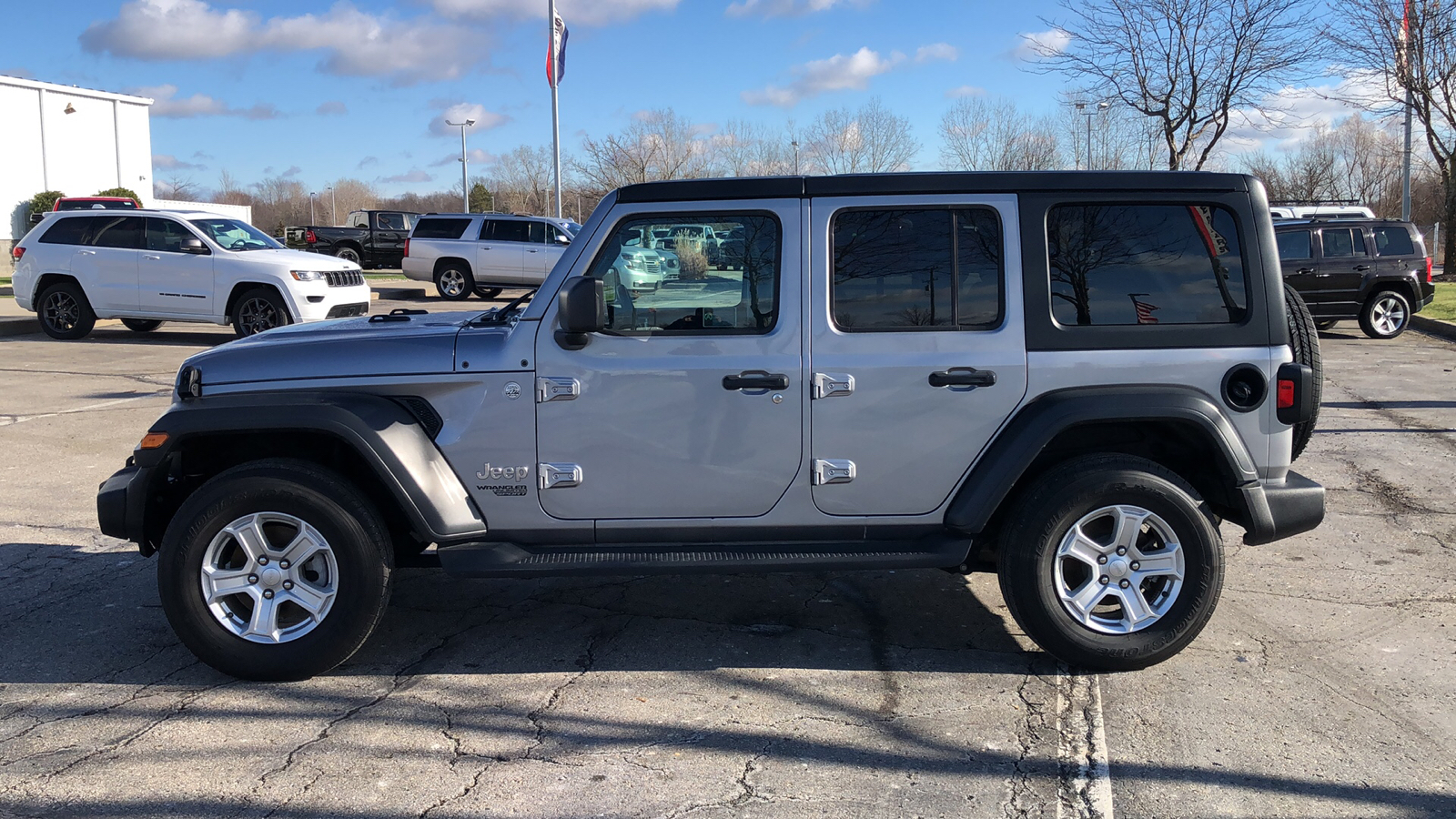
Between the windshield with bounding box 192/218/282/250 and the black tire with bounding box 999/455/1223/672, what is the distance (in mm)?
12946

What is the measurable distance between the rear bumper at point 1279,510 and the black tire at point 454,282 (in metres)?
19.7

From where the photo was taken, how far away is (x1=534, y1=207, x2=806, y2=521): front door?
421 centimetres

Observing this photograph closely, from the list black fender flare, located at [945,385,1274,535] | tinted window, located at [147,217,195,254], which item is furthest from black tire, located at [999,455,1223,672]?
tinted window, located at [147,217,195,254]

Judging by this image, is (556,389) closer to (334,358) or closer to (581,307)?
(581,307)

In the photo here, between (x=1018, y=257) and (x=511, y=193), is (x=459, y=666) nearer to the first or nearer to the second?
(x=1018, y=257)

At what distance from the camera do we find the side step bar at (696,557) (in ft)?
13.6

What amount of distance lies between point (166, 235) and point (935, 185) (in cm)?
1343

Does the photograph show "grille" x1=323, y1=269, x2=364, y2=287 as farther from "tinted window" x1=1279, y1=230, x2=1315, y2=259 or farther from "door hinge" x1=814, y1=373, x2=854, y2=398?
"tinted window" x1=1279, y1=230, x2=1315, y2=259

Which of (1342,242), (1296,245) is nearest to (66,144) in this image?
(1296,245)

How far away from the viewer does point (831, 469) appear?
4.26 metres

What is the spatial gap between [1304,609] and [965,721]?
2.09m

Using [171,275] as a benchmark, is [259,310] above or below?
below

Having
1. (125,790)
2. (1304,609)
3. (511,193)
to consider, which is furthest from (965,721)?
(511,193)

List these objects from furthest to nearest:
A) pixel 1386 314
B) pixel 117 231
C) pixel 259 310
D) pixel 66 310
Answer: pixel 1386 314 < pixel 66 310 < pixel 117 231 < pixel 259 310
